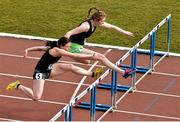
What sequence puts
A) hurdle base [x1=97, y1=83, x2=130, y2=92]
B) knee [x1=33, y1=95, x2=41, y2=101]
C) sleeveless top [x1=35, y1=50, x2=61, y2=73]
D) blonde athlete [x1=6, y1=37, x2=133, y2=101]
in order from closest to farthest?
blonde athlete [x1=6, y1=37, x2=133, y2=101]
sleeveless top [x1=35, y1=50, x2=61, y2=73]
knee [x1=33, y1=95, x2=41, y2=101]
hurdle base [x1=97, y1=83, x2=130, y2=92]

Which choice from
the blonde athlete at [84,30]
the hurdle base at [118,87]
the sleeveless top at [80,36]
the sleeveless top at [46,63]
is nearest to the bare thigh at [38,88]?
the sleeveless top at [46,63]

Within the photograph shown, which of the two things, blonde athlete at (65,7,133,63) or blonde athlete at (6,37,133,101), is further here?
blonde athlete at (65,7,133,63)

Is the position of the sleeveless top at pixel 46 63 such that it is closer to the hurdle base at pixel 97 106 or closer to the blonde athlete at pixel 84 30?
the blonde athlete at pixel 84 30

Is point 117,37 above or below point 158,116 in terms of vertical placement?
→ above

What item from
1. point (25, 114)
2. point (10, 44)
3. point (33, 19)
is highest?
point (33, 19)

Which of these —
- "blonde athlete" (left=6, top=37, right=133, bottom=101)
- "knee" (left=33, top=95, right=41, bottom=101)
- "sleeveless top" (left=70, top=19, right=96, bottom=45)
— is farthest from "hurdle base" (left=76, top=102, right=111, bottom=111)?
"sleeveless top" (left=70, top=19, right=96, bottom=45)

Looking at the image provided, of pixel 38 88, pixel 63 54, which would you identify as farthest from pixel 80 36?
pixel 38 88

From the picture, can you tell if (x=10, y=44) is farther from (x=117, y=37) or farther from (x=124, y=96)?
(x=124, y=96)

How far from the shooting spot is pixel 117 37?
21328 mm

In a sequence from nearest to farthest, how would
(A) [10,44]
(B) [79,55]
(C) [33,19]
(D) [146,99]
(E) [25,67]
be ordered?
(B) [79,55] < (D) [146,99] < (E) [25,67] < (A) [10,44] < (C) [33,19]

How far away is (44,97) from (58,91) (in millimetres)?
513

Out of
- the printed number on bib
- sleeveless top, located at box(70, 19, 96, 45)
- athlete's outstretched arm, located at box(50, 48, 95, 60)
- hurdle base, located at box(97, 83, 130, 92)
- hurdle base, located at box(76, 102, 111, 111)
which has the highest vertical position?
sleeveless top, located at box(70, 19, 96, 45)

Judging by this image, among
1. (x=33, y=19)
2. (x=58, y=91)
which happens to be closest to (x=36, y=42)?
(x=33, y=19)

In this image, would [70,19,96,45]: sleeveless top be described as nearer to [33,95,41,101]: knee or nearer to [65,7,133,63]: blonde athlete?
[65,7,133,63]: blonde athlete
